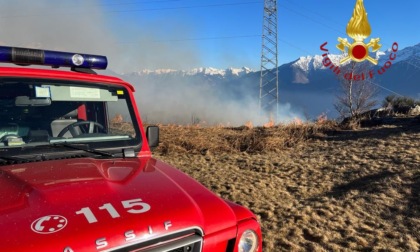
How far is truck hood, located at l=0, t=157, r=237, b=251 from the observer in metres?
1.51

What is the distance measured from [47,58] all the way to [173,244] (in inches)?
78.8

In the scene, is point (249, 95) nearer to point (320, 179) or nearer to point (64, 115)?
point (320, 179)

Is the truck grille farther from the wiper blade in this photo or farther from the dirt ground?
the dirt ground

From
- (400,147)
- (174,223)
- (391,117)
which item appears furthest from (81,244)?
(391,117)

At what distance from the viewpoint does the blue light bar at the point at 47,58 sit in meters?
2.71

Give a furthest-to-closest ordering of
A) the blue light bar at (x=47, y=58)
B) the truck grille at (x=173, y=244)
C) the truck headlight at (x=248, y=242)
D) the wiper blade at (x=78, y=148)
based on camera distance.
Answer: the blue light bar at (x=47, y=58) < the wiper blade at (x=78, y=148) < the truck headlight at (x=248, y=242) < the truck grille at (x=173, y=244)

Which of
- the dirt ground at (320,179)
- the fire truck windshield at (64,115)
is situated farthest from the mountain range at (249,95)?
the fire truck windshield at (64,115)

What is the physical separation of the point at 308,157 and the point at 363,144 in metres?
1.57

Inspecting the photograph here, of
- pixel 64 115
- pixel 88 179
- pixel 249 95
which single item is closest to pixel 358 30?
pixel 64 115

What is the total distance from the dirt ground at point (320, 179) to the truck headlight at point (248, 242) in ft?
6.22

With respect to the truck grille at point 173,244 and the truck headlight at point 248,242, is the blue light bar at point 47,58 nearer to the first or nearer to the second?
the truck grille at point 173,244

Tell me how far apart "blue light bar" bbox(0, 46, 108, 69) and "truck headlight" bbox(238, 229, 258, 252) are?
202 cm

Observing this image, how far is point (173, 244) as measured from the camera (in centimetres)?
171

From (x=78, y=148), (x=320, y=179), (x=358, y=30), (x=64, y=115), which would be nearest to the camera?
(x=78, y=148)
